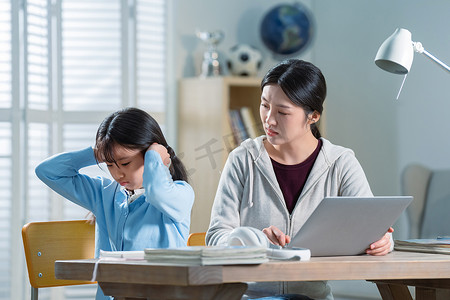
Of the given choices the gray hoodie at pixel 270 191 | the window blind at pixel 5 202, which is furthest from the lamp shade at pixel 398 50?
the window blind at pixel 5 202

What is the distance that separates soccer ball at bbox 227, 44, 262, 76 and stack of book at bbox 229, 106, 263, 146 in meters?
0.21

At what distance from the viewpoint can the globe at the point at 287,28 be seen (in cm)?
385

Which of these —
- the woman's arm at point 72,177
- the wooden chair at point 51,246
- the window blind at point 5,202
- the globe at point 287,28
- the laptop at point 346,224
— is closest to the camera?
the laptop at point 346,224

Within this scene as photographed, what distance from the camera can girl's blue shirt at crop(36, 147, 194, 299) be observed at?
1.85 meters

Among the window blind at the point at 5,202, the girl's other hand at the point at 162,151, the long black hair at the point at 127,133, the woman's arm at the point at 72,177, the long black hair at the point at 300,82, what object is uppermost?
the long black hair at the point at 300,82

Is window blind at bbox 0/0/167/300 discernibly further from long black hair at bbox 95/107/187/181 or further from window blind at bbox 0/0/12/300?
long black hair at bbox 95/107/187/181

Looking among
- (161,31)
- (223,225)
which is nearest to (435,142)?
(161,31)

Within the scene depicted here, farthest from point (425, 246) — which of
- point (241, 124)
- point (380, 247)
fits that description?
point (241, 124)

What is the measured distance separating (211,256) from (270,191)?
0.69m

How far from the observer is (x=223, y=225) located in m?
1.89

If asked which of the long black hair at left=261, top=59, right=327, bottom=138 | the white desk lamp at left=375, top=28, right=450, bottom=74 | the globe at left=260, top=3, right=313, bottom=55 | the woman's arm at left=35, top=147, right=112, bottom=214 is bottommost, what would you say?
the woman's arm at left=35, top=147, right=112, bottom=214

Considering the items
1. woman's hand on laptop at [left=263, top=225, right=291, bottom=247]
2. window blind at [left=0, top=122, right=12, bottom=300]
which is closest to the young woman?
woman's hand on laptop at [left=263, top=225, right=291, bottom=247]

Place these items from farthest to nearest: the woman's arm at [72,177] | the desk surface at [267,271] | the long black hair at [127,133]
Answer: the woman's arm at [72,177]
the long black hair at [127,133]
the desk surface at [267,271]

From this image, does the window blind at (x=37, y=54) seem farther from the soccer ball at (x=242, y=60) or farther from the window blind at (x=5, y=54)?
the soccer ball at (x=242, y=60)
